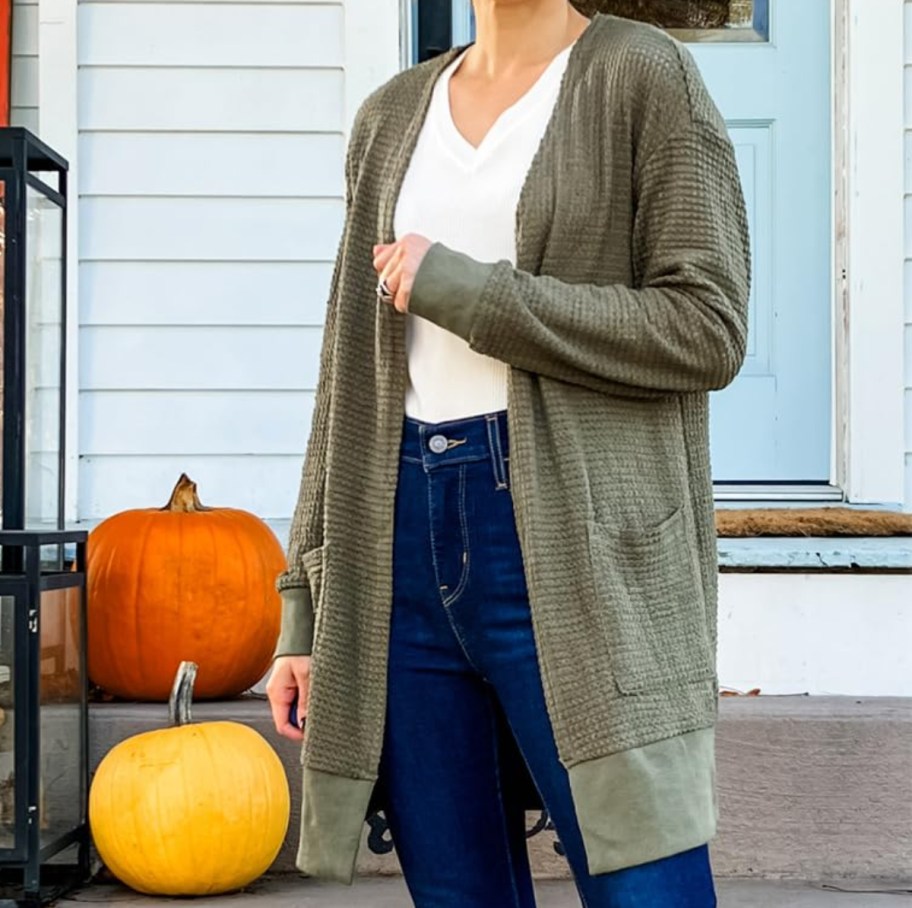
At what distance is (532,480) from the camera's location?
1440mm

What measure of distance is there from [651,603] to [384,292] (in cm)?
40

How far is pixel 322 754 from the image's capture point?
1556 mm

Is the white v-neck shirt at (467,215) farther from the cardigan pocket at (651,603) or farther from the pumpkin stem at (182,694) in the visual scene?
the pumpkin stem at (182,694)

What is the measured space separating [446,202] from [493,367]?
0.18 metres

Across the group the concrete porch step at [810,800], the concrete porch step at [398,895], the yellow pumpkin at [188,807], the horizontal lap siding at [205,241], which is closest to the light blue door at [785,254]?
the horizontal lap siding at [205,241]

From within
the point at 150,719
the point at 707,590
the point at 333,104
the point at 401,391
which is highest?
the point at 333,104

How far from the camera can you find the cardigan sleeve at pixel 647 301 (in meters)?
1.42

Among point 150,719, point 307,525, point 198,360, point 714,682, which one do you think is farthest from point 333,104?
point 714,682

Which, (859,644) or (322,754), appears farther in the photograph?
(859,644)

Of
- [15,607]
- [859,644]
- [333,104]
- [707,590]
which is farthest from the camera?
[333,104]

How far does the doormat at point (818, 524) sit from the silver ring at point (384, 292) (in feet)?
7.13

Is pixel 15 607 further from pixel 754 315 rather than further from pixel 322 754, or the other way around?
pixel 754 315

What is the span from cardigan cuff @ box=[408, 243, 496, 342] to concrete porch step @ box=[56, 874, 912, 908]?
1.73m

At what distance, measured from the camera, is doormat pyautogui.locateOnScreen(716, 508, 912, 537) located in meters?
3.57
